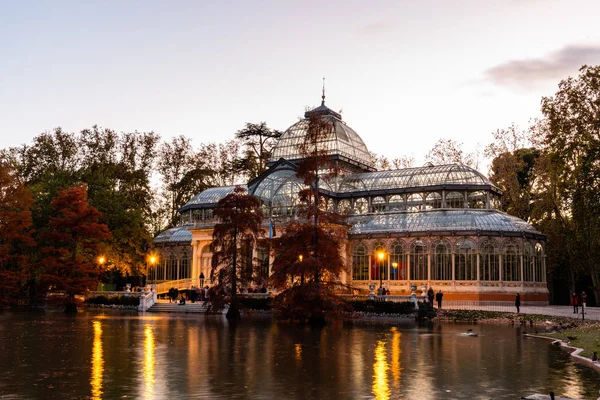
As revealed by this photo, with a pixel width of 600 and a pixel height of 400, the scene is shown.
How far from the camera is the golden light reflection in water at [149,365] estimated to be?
49.2 ft

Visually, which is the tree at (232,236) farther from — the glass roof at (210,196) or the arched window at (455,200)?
the glass roof at (210,196)

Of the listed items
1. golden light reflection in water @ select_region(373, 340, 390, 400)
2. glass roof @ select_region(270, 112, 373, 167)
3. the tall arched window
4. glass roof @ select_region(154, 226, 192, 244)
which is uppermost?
glass roof @ select_region(270, 112, 373, 167)

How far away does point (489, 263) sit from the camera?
56.1 meters

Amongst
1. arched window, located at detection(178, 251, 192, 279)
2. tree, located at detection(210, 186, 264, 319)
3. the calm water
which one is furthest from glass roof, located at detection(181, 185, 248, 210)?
the calm water

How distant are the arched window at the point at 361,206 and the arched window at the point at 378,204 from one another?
2.21 feet

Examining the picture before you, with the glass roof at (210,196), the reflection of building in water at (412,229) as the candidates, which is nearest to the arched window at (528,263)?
the reflection of building in water at (412,229)

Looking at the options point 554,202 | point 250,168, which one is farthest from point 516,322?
point 250,168

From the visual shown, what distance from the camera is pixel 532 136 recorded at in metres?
69.9

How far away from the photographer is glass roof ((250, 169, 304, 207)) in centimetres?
6331

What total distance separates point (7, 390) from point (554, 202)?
55.0 m

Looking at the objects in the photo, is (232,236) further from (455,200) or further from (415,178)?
(455,200)

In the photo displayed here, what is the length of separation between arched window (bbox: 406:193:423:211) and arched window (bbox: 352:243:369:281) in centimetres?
637

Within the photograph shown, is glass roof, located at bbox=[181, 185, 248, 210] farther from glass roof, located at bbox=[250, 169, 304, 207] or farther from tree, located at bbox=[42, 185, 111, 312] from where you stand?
tree, located at bbox=[42, 185, 111, 312]

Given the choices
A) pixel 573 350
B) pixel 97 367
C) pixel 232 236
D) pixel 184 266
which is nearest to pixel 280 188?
pixel 184 266
